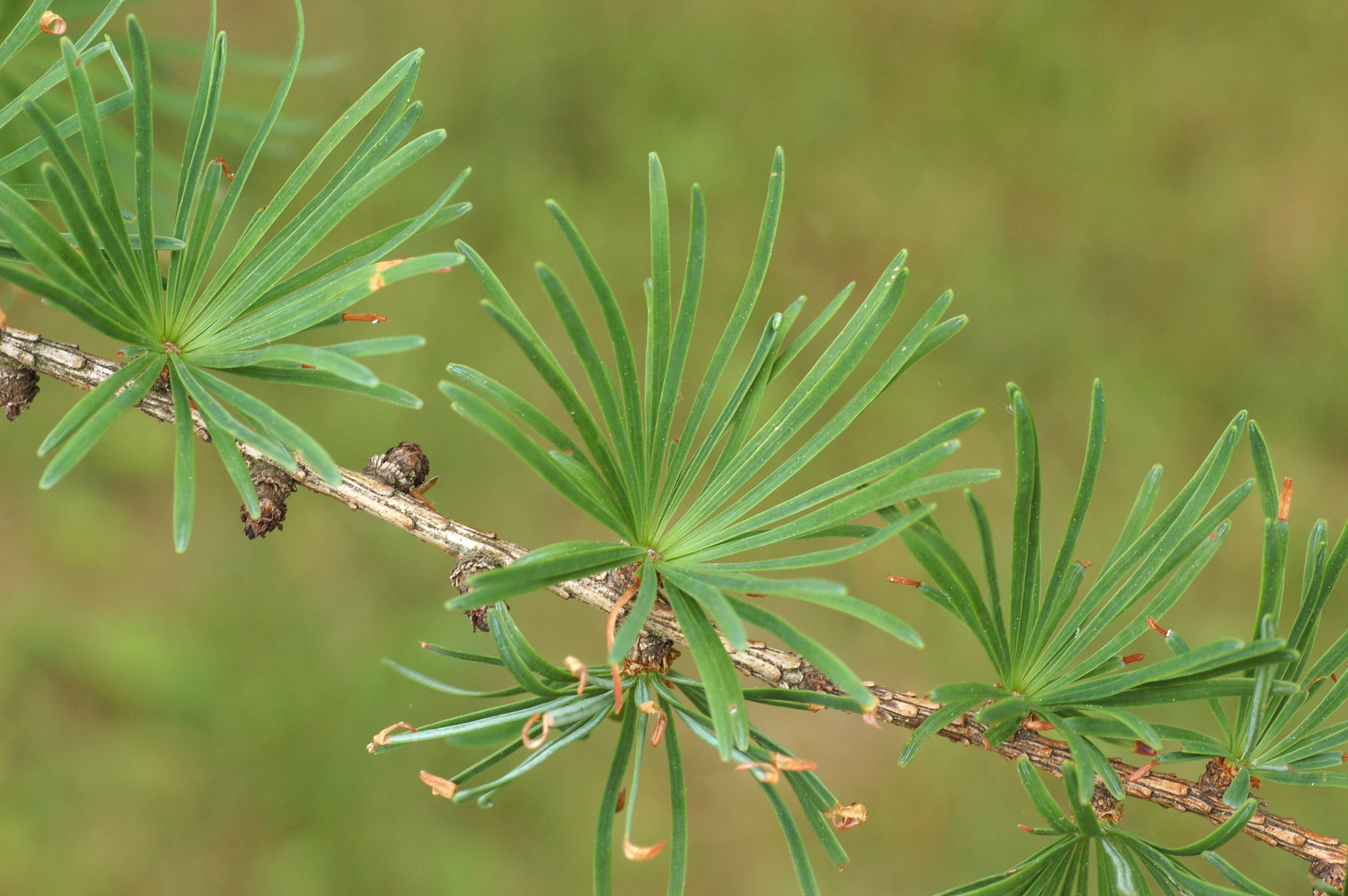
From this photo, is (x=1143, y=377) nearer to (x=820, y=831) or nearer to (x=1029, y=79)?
(x=1029, y=79)

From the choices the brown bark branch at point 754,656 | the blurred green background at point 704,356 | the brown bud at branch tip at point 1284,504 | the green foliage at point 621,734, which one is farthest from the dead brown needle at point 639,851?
the blurred green background at point 704,356

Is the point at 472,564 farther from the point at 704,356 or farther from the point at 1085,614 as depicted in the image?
the point at 704,356

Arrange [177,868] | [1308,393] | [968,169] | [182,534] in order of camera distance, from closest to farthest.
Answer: [182,534]
[177,868]
[1308,393]
[968,169]

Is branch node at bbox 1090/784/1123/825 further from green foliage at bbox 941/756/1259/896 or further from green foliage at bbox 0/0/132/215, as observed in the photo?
green foliage at bbox 0/0/132/215

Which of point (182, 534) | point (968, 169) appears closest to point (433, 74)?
point (968, 169)

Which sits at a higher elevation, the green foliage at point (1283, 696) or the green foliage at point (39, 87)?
the green foliage at point (1283, 696)

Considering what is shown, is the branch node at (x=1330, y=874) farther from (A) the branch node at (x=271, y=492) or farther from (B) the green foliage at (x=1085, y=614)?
(A) the branch node at (x=271, y=492)
